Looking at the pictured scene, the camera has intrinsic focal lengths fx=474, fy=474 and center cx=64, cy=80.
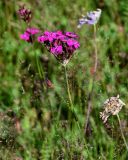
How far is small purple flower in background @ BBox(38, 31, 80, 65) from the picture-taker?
2441 millimetres

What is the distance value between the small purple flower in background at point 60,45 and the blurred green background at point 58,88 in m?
0.39

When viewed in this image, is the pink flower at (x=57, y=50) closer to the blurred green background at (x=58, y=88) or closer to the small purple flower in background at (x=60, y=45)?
the small purple flower in background at (x=60, y=45)

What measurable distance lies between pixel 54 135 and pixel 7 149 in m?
0.30

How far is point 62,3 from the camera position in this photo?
448 centimetres

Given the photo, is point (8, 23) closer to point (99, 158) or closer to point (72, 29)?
point (72, 29)

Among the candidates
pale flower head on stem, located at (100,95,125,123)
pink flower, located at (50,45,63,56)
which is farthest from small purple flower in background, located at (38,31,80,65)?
pale flower head on stem, located at (100,95,125,123)

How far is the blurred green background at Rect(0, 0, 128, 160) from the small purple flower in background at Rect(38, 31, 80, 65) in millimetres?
395

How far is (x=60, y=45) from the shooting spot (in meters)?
2.46

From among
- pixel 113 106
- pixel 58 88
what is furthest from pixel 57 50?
pixel 58 88

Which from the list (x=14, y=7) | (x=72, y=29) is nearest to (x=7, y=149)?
(x=72, y=29)

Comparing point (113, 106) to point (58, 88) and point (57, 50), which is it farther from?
point (58, 88)

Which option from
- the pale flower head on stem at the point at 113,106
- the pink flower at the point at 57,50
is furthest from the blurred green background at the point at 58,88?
the pink flower at the point at 57,50

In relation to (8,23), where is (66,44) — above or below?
below

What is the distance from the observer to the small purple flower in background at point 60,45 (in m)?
2.44
